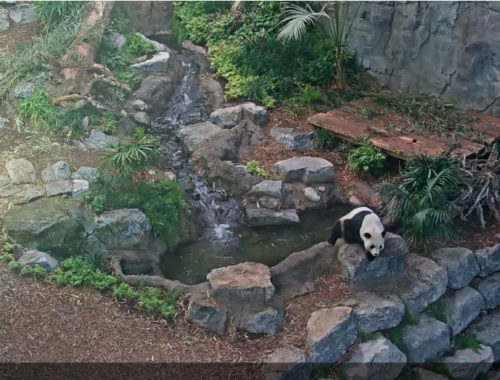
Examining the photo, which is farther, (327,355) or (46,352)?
(327,355)

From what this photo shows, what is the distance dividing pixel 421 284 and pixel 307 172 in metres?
2.60

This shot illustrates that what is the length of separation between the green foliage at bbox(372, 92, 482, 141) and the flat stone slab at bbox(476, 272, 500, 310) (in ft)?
7.11

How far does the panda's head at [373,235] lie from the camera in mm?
7367

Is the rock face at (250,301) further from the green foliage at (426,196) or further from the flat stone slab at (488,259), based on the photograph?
the flat stone slab at (488,259)

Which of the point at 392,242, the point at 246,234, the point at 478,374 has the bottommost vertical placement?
the point at 478,374

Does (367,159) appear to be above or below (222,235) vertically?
above

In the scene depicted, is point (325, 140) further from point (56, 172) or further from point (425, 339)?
point (56, 172)

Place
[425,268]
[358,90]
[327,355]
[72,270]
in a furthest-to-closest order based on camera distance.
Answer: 1. [358,90]
2. [425,268]
3. [72,270]
4. [327,355]

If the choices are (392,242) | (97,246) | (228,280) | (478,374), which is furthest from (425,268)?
(97,246)

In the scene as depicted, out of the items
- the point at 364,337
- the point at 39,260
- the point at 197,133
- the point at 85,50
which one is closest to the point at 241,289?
the point at 364,337

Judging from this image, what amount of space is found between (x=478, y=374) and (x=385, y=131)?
365cm

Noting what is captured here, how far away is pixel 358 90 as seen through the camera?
36.7 feet

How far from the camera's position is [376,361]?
695 centimetres

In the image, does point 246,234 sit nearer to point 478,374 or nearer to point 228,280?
point 228,280
